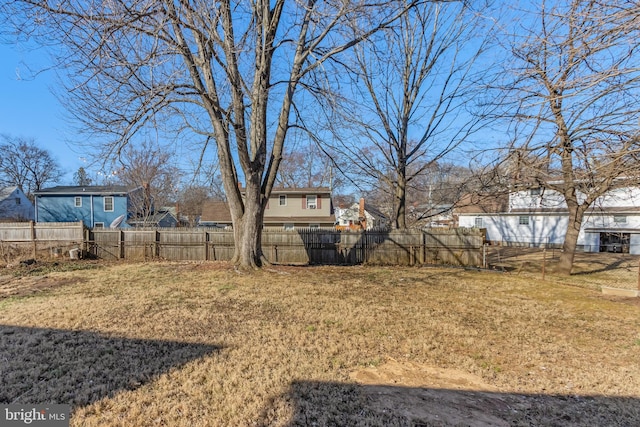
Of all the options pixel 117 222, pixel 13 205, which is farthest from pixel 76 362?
pixel 13 205

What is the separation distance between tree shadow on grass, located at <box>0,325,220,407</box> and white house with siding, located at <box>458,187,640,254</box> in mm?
18658

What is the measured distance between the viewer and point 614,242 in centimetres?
2064

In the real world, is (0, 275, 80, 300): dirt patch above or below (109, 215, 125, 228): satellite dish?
below

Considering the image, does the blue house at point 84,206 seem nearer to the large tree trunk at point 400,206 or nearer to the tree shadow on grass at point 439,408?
the large tree trunk at point 400,206

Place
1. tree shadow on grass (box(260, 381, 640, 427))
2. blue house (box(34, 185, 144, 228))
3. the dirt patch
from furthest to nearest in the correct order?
blue house (box(34, 185, 144, 228)) → the dirt patch → tree shadow on grass (box(260, 381, 640, 427))

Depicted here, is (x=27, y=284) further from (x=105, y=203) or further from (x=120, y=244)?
(x=105, y=203)

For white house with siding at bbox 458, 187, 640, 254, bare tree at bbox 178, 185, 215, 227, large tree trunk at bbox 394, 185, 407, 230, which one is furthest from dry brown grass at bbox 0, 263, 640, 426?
bare tree at bbox 178, 185, 215, 227

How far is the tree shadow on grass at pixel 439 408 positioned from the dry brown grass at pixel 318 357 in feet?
0.05

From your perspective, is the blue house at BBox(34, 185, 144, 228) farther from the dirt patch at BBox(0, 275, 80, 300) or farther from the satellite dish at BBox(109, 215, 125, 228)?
the dirt patch at BBox(0, 275, 80, 300)

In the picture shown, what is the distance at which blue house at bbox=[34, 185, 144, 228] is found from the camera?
82.7ft

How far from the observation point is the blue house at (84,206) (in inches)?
993

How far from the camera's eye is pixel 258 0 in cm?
791

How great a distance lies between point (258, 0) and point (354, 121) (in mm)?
4312

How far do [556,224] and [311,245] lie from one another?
1995cm
